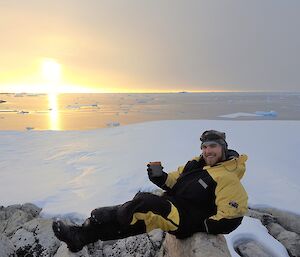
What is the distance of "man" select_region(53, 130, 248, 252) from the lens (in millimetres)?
3082

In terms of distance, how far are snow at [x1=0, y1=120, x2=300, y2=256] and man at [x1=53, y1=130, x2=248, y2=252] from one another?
1520 mm

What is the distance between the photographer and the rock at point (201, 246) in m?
3.04

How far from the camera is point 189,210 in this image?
3.26 meters

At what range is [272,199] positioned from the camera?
598 cm

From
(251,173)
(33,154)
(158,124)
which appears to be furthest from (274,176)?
(33,154)

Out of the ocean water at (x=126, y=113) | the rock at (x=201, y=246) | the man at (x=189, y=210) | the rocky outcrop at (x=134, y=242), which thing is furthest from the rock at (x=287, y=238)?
the ocean water at (x=126, y=113)

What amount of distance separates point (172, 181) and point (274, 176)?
3.95 metres

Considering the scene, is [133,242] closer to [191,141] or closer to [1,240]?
[1,240]

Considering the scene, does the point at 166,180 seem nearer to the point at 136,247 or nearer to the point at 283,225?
the point at 136,247

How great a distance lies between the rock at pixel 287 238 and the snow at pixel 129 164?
0.79 feet

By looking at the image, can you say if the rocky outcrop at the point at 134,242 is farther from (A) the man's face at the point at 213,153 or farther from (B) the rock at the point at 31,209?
(A) the man's face at the point at 213,153

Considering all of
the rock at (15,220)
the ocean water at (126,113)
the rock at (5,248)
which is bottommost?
the ocean water at (126,113)

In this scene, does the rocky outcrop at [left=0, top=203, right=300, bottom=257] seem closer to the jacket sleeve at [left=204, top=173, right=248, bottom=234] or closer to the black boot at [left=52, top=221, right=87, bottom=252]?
the jacket sleeve at [left=204, top=173, right=248, bottom=234]

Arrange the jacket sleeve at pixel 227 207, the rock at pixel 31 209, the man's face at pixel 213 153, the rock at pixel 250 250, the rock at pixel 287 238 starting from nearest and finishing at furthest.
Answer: the jacket sleeve at pixel 227 207
the man's face at pixel 213 153
the rock at pixel 250 250
the rock at pixel 287 238
the rock at pixel 31 209
